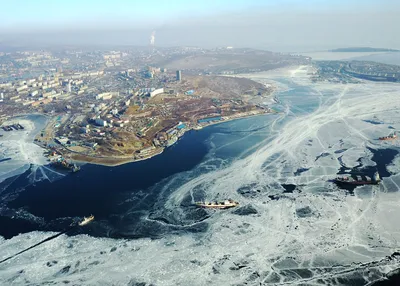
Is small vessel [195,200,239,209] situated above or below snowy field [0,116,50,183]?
below

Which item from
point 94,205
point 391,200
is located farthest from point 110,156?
point 391,200

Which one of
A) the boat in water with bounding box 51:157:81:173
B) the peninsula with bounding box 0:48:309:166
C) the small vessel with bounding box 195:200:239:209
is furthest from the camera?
the peninsula with bounding box 0:48:309:166

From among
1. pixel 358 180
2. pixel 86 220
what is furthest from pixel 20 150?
pixel 358 180

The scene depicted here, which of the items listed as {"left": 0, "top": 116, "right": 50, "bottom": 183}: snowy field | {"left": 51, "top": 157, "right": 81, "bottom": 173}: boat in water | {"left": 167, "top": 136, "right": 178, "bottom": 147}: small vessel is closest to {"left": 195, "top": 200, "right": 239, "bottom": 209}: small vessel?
{"left": 51, "top": 157, "right": 81, "bottom": 173}: boat in water

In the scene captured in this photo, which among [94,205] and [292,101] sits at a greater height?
[292,101]

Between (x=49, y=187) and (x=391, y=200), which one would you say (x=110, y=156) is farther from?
(x=391, y=200)

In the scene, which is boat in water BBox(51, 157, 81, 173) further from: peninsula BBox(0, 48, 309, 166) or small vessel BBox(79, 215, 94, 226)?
small vessel BBox(79, 215, 94, 226)

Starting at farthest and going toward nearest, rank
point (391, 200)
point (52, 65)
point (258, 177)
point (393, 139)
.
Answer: point (52, 65)
point (393, 139)
point (258, 177)
point (391, 200)
